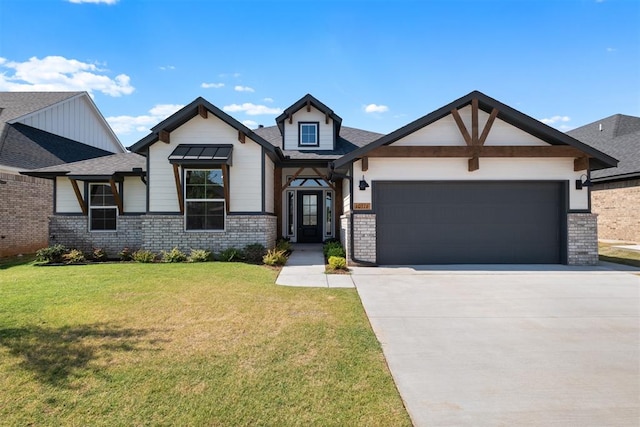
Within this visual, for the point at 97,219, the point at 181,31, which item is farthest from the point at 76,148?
the point at 181,31

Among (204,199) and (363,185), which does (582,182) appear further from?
(204,199)

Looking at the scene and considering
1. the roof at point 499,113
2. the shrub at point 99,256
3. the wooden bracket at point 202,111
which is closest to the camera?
the roof at point 499,113

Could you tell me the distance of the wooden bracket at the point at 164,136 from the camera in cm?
1054

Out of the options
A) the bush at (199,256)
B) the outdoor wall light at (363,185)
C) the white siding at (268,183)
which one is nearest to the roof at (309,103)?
the white siding at (268,183)

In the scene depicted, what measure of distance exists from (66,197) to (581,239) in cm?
1829

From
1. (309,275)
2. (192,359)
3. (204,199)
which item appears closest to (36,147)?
(204,199)

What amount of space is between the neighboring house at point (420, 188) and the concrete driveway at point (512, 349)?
2.55m

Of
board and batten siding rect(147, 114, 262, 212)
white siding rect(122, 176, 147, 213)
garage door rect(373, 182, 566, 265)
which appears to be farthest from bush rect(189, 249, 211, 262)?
garage door rect(373, 182, 566, 265)

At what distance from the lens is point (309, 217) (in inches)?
580

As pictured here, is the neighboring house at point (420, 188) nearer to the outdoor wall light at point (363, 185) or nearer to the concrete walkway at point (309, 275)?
the outdoor wall light at point (363, 185)

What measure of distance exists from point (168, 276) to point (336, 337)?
5641 millimetres

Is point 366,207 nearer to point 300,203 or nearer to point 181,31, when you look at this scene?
point 300,203

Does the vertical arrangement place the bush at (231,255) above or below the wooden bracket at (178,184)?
below

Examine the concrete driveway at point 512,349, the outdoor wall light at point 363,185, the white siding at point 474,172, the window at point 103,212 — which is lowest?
the concrete driveway at point 512,349
